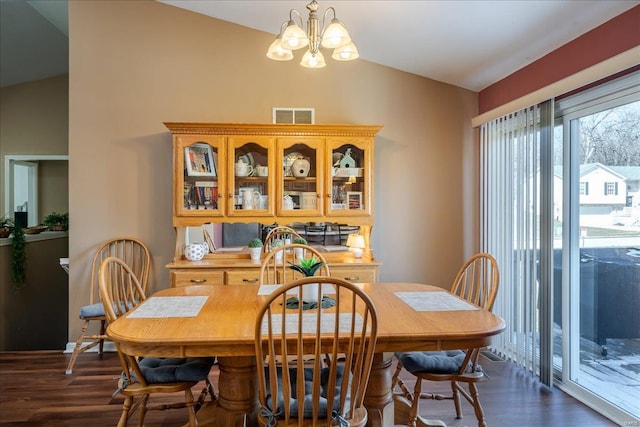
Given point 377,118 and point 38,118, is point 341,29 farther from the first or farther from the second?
point 38,118

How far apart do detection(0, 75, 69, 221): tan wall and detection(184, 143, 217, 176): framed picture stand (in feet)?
9.46

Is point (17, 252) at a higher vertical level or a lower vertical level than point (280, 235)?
lower

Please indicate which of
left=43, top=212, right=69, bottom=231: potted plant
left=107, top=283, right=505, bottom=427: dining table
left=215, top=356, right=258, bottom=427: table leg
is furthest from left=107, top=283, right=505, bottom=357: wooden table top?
left=43, top=212, right=69, bottom=231: potted plant

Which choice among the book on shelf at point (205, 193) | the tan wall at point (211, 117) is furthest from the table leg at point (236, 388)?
the tan wall at point (211, 117)

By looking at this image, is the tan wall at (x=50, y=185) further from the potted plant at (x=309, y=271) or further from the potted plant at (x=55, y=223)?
the potted plant at (x=309, y=271)

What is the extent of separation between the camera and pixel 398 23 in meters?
2.88

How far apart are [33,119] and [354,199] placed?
4.38 m

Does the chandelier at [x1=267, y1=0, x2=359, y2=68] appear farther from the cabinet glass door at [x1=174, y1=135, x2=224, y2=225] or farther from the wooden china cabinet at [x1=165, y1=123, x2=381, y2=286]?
the cabinet glass door at [x1=174, y1=135, x2=224, y2=225]

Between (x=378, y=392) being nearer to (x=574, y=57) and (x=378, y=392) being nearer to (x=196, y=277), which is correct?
(x=196, y=277)

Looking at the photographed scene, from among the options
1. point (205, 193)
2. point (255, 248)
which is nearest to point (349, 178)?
point (255, 248)

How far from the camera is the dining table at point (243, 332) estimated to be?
148 centimetres

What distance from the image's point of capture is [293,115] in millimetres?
3537

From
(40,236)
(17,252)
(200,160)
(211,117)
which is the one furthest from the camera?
(40,236)

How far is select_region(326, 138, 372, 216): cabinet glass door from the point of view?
3314 millimetres
